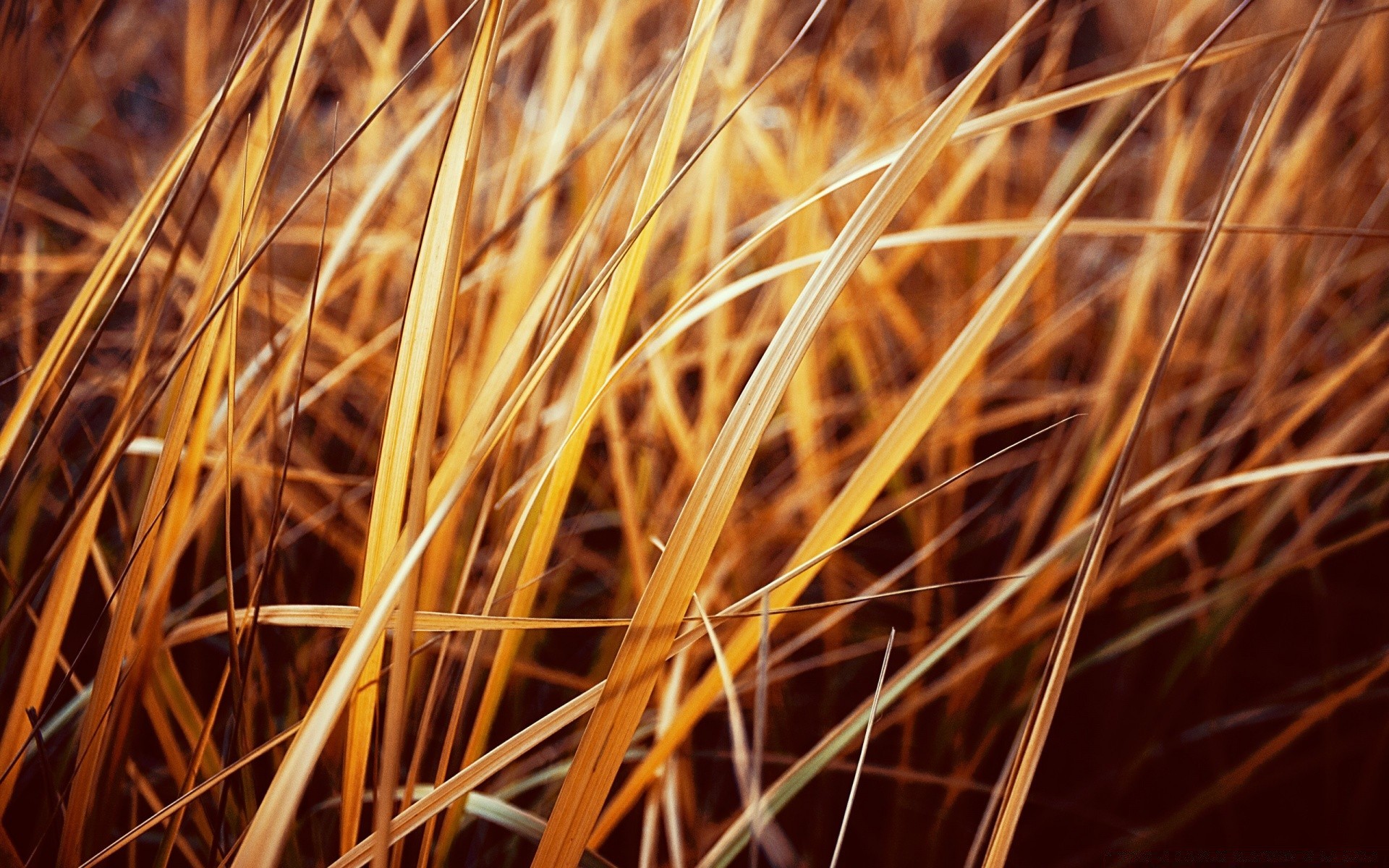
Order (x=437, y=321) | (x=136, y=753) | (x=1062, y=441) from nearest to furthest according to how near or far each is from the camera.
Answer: (x=437, y=321) < (x=136, y=753) < (x=1062, y=441)

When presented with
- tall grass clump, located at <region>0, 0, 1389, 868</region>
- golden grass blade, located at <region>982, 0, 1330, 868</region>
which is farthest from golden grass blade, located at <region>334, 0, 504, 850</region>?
golden grass blade, located at <region>982, 0, 1330, 868</region>

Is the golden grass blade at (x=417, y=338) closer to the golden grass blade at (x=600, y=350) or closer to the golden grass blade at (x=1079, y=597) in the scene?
the golden grass blade at (x=600, y=350)

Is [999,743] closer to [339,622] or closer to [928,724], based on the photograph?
[928,724]

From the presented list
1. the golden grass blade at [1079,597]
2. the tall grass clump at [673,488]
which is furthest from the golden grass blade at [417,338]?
the golden grass blade at [1079,597]

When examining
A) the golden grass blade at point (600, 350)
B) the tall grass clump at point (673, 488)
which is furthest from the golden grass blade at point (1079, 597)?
the golden grass blade at point (600, 350)

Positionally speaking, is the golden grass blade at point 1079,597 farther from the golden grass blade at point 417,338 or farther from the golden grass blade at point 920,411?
the golden grass blade at point 417,338

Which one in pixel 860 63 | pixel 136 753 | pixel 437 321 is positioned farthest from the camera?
pixel 860 63

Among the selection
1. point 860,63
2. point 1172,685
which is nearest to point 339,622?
point 1172,685

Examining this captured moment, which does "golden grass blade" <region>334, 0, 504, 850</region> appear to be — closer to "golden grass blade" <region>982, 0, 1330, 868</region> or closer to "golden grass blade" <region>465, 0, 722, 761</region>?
"golden grass blade" <region>465, 0, 722, 761</region>
